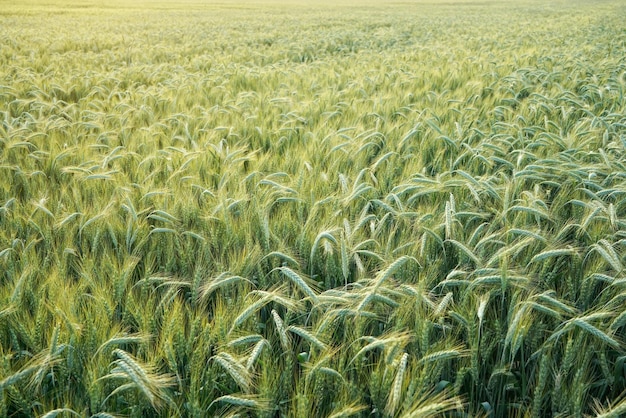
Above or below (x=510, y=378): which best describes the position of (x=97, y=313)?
above

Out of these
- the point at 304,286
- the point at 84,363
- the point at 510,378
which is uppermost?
the point at 304,286

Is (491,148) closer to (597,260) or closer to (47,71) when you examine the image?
(597,260)

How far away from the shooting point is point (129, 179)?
2631 mm

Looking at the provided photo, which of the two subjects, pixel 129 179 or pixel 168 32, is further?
pixel 168 32

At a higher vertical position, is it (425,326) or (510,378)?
(425,326)

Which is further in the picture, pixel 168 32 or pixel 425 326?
pixel 168 32

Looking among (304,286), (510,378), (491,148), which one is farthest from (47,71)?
(510,378)

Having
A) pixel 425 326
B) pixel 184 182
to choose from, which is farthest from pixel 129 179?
pixel 425 326

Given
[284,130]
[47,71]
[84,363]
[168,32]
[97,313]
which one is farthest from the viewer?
[168,32]

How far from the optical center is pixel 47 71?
6426 millimetres

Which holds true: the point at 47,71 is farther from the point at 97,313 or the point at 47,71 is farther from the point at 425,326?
the point at 425,326

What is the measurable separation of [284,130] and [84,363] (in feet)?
8.10

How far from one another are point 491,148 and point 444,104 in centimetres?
152

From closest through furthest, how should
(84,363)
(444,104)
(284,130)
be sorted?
(84,363) < (284,130) < (444,104)
